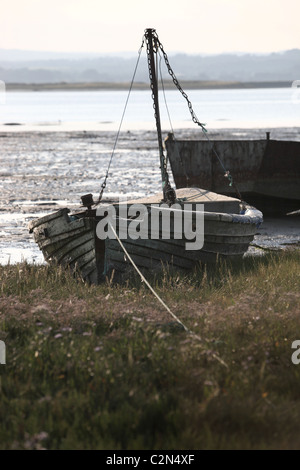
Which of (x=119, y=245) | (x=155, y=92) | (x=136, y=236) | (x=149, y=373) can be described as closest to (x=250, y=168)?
(x=155, y=92)

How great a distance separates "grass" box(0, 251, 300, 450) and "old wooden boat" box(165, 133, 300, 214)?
1178 cm

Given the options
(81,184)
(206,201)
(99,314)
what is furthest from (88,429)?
(81,184)

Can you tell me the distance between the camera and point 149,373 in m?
5.29

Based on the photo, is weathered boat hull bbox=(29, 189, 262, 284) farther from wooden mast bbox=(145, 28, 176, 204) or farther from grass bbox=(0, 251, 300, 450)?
grass bbox=(0, 251, 300, 450)

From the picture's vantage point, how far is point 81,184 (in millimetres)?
21766

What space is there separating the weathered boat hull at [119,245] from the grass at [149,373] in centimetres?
183

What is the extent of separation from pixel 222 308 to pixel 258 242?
7.06 metres

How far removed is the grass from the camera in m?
4.60

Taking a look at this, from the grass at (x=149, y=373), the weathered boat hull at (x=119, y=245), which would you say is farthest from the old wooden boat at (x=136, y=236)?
the grass at (x=149, y=373)

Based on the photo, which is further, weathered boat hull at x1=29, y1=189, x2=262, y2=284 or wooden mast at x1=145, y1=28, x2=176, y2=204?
wooden mast at x1=145, y1=28, x2=176, y2=204

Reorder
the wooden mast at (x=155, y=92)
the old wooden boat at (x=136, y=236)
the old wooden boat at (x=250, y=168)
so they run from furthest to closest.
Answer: the old wooden boat at (x=250, y=168) < the wooden mast at (x=155, y=92) < the old wooden boat at (x=136, y=236)

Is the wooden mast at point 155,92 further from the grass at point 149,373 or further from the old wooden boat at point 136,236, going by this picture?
the grass at point 149,373

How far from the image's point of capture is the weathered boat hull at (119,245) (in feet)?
31.2

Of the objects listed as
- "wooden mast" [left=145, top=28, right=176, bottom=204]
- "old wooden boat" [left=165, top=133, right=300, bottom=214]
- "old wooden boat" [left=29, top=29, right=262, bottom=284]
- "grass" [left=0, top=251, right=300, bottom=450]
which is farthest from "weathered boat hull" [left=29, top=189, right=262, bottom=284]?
"old wooden boat" [left=165, top=133, right=300, bottom=214]
